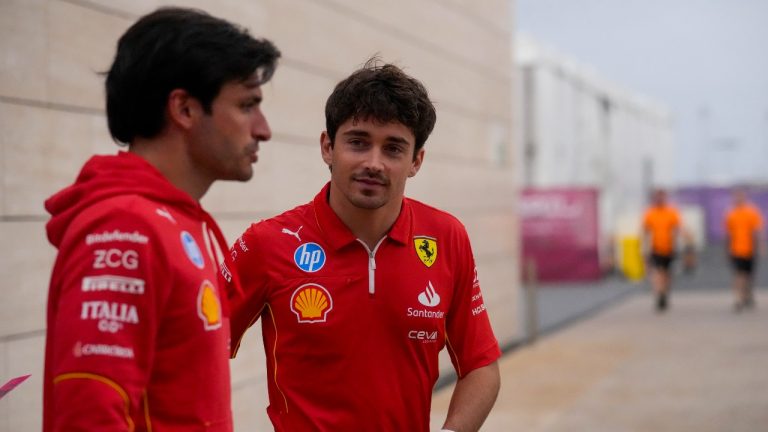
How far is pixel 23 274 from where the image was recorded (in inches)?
200

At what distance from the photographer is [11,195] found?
16.3 feet

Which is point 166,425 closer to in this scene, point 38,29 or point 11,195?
point 11,195

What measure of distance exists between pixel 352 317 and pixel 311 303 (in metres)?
0.12

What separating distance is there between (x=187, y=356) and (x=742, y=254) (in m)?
16.9

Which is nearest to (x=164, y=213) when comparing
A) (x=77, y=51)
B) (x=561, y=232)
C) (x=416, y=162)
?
(x=416, y=162)

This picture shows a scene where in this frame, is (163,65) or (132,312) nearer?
(132,312)

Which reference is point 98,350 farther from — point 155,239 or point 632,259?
point 632,259

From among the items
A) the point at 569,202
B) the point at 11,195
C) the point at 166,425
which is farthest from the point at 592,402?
the point at 569,202

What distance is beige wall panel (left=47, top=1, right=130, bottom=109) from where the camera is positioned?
208 inches

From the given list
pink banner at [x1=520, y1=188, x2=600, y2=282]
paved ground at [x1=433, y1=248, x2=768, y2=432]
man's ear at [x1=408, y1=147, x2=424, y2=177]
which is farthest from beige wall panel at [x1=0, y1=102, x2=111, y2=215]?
pink banner at [x1=520, y1=188, x2=600, y2=282]

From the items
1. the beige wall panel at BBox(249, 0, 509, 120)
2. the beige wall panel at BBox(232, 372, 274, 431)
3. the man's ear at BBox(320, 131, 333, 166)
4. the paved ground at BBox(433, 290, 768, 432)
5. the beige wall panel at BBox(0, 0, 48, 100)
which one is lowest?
the paved ground at BBox(433, 290, 768, 432)

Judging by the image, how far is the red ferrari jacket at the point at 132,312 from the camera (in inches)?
68.2

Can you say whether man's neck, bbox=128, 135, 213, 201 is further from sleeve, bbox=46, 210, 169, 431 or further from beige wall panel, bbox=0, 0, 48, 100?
beige wall panel, bbox=0, 0, 48, 100

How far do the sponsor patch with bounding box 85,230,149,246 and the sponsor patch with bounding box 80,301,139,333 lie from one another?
10 centimetres
